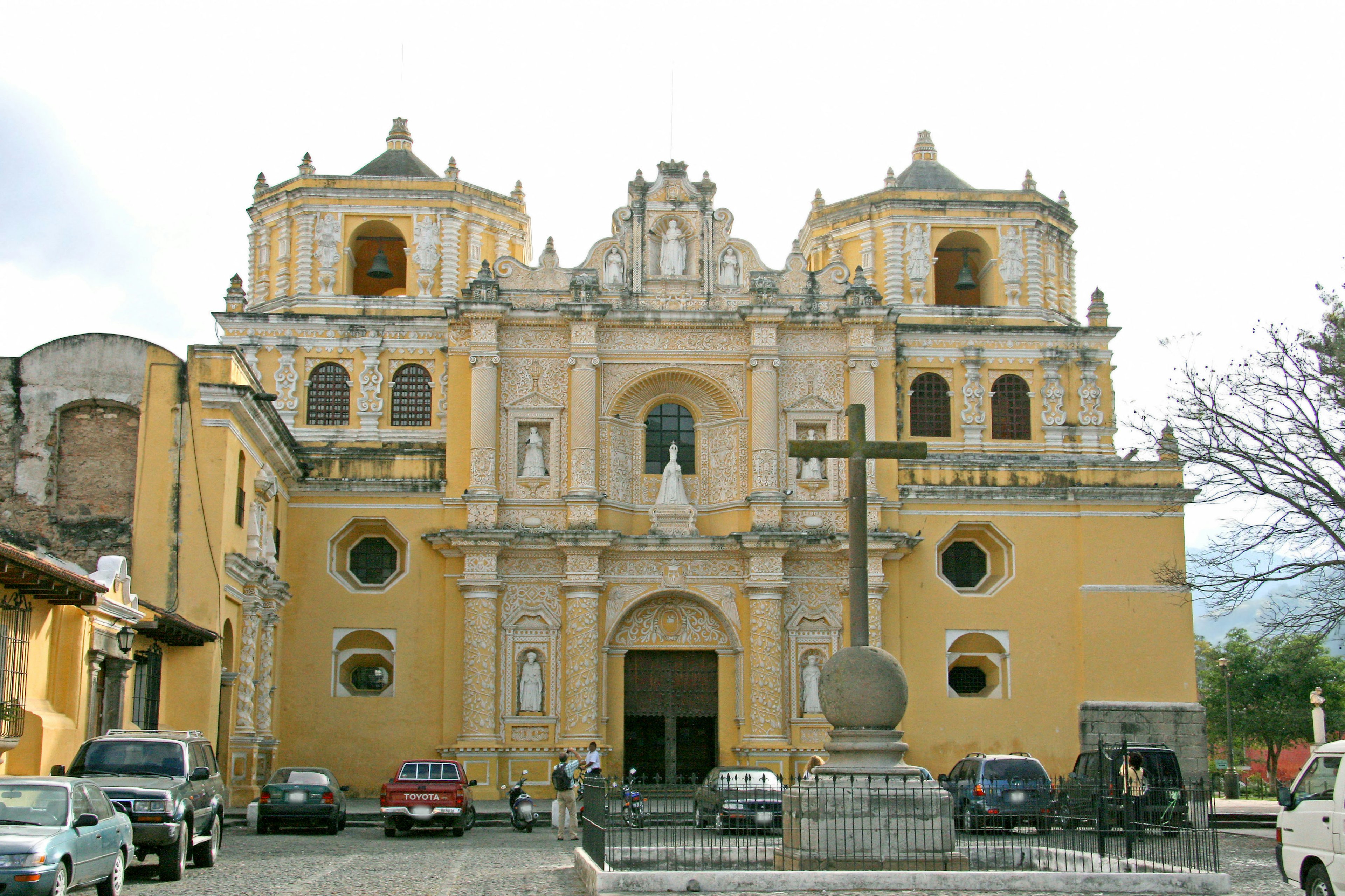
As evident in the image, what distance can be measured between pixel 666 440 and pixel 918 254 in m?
8.82

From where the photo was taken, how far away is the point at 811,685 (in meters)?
32.9

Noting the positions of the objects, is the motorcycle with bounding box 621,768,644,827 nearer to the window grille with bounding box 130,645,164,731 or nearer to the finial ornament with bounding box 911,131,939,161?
the window grille with bounding box 130,645,164,731

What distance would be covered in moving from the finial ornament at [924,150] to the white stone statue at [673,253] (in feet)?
31.4

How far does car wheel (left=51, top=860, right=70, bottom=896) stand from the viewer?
12773 millimetres

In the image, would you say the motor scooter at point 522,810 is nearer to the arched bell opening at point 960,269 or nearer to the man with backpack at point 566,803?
the man with backpack at point 566,803

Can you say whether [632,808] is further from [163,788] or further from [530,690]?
[530,690]

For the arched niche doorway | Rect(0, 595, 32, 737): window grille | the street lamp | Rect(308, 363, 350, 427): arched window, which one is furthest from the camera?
the street lamp

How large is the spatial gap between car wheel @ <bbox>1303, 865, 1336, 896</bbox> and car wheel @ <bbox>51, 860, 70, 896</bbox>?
11.7 m

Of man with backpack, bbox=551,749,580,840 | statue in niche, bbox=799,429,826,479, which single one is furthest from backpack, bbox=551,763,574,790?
statue in niche, bbox=799,429,826,479

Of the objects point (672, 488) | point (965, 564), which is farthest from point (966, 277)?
point (672, 488)

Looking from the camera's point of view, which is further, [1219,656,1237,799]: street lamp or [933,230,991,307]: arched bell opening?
[1219,656,1237,799]: street lamp

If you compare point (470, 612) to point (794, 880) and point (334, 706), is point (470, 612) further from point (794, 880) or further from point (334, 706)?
point (794, 880)

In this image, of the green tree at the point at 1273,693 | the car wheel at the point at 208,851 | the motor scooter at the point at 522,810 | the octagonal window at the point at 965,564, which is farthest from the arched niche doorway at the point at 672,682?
the green tree at the point at 1273,693

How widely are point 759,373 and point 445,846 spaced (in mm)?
15070
